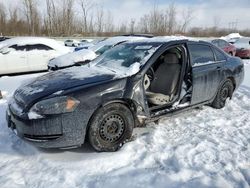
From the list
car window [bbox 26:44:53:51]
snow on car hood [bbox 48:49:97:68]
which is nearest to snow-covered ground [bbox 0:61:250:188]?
snow on car hood [bbox 48:49:97:68]

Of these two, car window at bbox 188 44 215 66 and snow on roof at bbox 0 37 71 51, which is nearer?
car window at bbox 188 44 215 66

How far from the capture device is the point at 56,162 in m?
3.55

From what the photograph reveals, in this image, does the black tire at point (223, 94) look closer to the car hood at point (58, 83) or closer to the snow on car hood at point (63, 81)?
the snow on car hood at point (63, 81)

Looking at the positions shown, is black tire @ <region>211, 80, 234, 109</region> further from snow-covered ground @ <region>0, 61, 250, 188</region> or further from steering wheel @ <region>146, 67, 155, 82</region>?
steering wheel @ <region>146, 67, 155, 82</region>

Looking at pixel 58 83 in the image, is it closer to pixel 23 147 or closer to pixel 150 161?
pixel 23 147

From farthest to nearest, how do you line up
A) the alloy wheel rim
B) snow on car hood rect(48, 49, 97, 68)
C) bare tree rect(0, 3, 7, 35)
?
bare tree rect(0, 3, 7, 35) < snow on car hood rect(48, 49, 97, 68) < the alloy wheel rim

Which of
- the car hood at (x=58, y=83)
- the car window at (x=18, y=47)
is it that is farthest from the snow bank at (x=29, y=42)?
the car hood at (x=58, y=83)

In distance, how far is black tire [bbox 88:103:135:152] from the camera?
3.68 m

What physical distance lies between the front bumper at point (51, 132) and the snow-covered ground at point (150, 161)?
0.26 m

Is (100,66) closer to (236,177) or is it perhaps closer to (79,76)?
(79,76)

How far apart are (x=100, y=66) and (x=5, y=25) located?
48.7 m

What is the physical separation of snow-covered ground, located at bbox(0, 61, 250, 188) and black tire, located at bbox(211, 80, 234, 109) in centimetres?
A: 94

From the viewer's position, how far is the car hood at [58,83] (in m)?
3.67

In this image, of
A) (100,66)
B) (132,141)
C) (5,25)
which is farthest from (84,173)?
(5,25)
